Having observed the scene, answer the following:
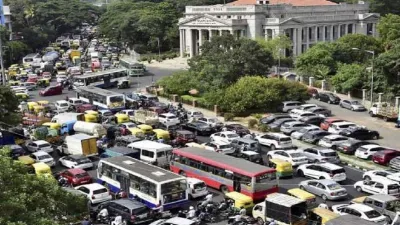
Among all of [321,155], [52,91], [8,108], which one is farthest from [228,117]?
[52,91]

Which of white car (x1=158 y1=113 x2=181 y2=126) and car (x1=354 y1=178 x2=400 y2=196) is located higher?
white car (x1=158 y1=113 x2=181 y2=126)

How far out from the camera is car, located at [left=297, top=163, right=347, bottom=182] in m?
31.6

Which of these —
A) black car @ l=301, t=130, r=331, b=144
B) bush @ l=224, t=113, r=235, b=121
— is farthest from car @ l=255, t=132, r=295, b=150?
bush @ l=224, t=113, r=235, b=121

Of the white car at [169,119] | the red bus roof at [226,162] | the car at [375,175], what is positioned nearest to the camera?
the red bus roof at [226,162]

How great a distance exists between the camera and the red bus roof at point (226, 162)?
2842 cm

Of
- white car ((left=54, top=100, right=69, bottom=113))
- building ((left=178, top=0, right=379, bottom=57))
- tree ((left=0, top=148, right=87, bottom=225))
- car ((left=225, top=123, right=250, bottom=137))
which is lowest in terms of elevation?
car ((left=225, top=123, right=250, bottom=137))

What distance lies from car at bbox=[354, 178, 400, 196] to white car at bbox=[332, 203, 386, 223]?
390 centimetres

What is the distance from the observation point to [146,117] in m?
46.8

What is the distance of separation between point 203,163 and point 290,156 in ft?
22.1

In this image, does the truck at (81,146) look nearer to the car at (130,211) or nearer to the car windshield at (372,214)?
the car at (130,211)

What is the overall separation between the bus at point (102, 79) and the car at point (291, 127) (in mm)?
28527

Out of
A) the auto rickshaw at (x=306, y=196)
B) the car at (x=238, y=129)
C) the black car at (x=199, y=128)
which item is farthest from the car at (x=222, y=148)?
the auto rickshaw at (x=306, y=196)

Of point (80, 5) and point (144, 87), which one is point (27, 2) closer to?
point (80, 5)

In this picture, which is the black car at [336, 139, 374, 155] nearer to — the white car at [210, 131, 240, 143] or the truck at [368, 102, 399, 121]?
the white car at [210, 131, 240, 143]
